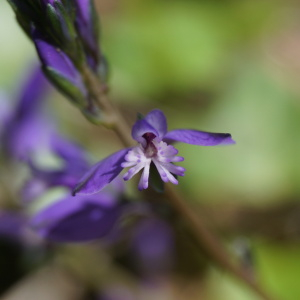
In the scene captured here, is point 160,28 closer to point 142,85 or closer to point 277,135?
point 142,85

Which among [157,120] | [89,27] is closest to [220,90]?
[89,27]

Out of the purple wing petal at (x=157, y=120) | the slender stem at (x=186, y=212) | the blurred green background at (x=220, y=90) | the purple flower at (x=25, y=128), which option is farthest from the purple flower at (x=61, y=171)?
the blurred green background at (x=220, y=90)

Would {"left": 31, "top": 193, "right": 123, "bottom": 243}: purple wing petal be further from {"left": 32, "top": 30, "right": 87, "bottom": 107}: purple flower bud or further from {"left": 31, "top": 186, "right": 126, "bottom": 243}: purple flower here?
{"left": 32, "top": 30, "right": 87, "bottom": 107}: purple flower bud

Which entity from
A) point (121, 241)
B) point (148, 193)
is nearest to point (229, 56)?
point (148, 193)

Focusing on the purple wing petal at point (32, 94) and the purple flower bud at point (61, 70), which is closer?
the purple flower bud at point (61, 70)

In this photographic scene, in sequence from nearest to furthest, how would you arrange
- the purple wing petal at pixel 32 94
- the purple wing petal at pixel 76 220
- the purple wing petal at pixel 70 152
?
the purple wing petal at pixel 76 220, the purple wing petal at pixel 70 152, the purple wing petal at pixel 32 94

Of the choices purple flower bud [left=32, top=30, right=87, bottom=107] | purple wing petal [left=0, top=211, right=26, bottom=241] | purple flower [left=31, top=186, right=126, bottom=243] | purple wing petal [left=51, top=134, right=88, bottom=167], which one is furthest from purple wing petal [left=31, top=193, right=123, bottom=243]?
purple wing petal [left=0, top=211, right=26, bottom=241]

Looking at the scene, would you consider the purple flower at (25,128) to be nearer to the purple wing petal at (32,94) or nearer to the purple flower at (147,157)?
the purple wing petal at (32,94)
